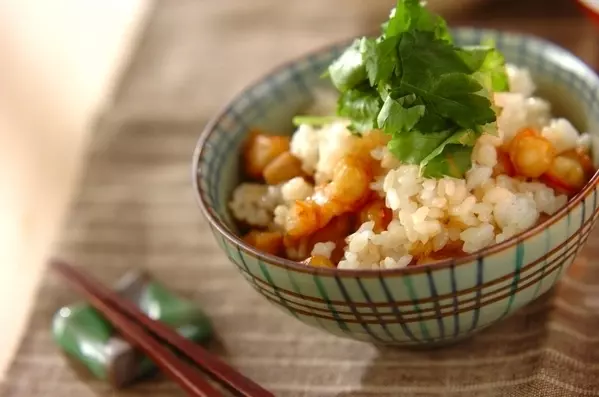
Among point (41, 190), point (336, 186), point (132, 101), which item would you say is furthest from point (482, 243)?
point (41, 190)

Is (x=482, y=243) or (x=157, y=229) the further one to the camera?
(x=157, y=229)

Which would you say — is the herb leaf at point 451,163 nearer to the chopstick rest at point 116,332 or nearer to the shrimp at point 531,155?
the shrimp at point 531,155

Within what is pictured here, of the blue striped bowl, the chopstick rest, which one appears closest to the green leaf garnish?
the blue striped bowl

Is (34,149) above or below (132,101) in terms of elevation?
below

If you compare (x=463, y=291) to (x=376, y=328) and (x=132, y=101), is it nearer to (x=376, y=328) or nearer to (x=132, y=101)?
(x=376, y=328)

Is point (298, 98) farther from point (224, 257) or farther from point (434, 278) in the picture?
point (434, 278)

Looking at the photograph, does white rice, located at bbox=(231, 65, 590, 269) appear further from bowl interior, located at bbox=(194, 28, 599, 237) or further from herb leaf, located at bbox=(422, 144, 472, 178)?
bowl interior, located at bbox=(194, 28, 599, 237)

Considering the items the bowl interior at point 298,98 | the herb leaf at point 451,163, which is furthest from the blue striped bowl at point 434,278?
the herb leaf at point 451,163
